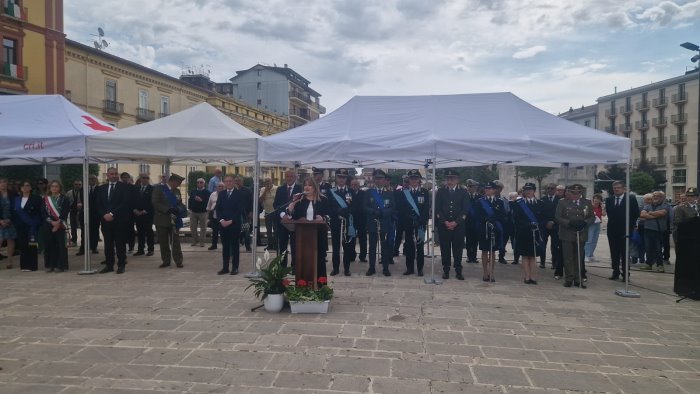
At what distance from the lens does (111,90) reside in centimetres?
3528

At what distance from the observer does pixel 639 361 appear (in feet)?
14.5

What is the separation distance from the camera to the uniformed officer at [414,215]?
8.37 meters

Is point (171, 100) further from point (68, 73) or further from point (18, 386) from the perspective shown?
point (18, 386)

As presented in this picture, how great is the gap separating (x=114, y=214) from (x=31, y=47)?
25.9 meters

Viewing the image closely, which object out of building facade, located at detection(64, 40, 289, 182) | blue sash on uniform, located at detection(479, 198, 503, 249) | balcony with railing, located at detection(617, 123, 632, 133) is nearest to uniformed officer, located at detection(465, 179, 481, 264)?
blue sash on uniform, located at detection(479, 198, 503, 249)

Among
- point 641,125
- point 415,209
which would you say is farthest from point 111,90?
point 641,125

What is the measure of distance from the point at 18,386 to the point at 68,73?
110 ft

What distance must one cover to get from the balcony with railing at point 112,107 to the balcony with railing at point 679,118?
6690 centimetres

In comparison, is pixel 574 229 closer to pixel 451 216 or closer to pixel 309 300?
pixel 451 216

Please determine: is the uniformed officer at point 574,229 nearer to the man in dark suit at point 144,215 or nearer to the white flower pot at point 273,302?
the white flower pot at point 273,302

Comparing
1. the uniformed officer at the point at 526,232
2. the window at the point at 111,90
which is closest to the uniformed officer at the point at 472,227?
the uniformed officer at the point at 526,232

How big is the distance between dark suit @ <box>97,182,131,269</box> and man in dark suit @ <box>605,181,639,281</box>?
8.95 meters

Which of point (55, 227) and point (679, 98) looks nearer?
point (55, 227)

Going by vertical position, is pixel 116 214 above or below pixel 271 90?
below
